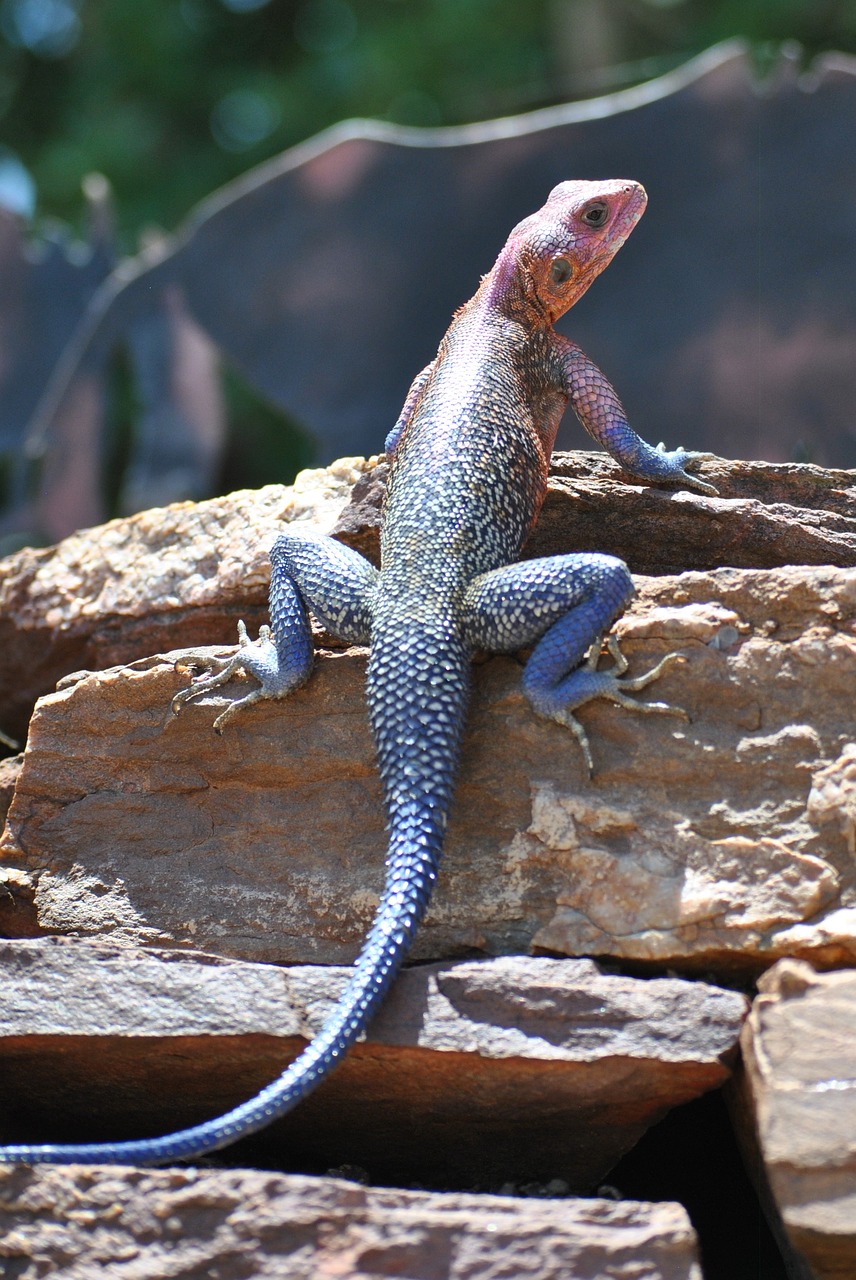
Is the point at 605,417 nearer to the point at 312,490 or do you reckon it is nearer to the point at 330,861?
the point at 312,490

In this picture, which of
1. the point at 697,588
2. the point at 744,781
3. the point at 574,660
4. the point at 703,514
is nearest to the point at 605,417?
the point at 703,514

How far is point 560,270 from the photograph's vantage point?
3805mm

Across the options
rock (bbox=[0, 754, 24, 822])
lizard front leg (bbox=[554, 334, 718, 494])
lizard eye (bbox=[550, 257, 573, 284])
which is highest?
lizard eye (bbox=[550, 257, 573, 284])

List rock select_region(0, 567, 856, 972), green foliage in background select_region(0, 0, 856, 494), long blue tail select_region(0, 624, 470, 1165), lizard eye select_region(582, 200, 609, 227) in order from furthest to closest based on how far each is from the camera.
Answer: green foliage in background select_region(0, 0, 856, 494) → lizard eye select_region(582, 200, 609, 227) → rock select_region(0, 567, 856, 972) → long blue tail select_region(0, 624, 470, 1165)

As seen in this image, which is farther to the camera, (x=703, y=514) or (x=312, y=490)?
(x=312, y=490)

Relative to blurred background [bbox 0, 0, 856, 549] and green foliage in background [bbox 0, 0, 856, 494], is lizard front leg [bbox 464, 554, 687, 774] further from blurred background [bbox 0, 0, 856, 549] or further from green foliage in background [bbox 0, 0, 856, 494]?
green foliage in background [bbox 0, 0, 856, 494]

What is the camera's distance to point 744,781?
2.88m

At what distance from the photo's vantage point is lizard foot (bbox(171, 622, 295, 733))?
3.26 meters

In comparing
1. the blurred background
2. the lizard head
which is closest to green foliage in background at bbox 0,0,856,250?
the blurred background

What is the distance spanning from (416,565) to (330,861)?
2.42 ft

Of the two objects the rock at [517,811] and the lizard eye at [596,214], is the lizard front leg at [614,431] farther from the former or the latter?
the rock at [517,811]

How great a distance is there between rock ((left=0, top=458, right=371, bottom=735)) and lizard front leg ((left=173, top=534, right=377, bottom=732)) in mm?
443

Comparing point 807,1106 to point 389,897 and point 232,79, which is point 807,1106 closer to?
point 389,897

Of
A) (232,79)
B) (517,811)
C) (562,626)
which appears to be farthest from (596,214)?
(232,79)
